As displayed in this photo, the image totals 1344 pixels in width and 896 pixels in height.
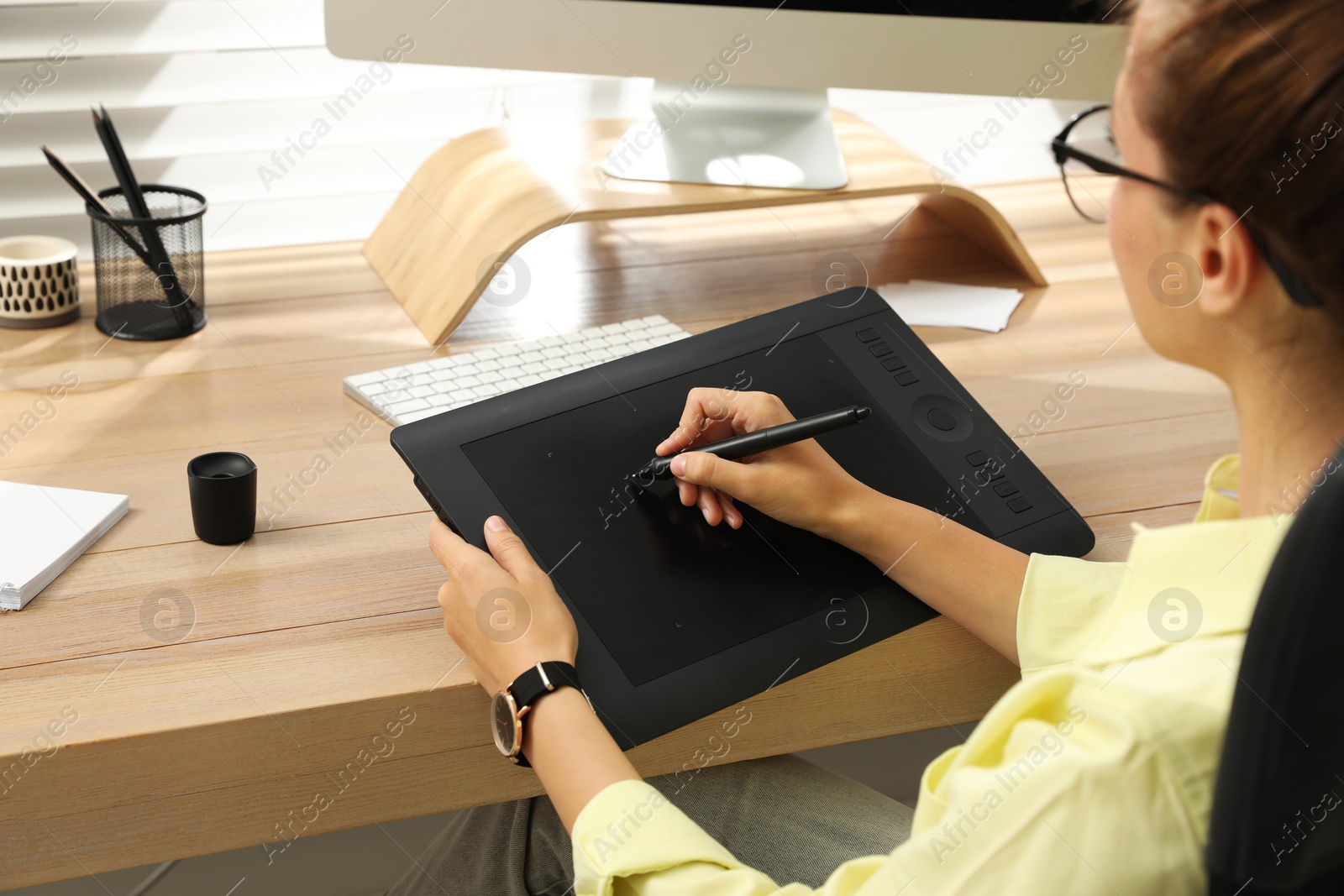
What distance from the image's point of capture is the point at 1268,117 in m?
0.49

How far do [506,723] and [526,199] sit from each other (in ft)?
1.99

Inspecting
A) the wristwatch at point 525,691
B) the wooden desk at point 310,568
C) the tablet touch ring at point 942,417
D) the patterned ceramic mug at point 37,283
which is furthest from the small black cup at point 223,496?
the tablet touch ring at point 942,417

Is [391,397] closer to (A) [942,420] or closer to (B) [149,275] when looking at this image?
(B) [149,275]

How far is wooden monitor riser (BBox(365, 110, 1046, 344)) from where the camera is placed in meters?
→ 1.11

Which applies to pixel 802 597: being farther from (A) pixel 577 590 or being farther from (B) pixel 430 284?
(B) pixel 430 284

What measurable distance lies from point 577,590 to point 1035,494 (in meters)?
0.39

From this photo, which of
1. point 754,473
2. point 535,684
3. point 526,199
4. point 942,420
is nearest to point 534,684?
point 535,684

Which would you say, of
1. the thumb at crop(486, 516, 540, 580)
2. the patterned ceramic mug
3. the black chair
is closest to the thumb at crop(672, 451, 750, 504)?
the thumb at crop(486, 516, 540, 580)

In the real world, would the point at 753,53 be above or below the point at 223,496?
above

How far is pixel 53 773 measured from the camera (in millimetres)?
629

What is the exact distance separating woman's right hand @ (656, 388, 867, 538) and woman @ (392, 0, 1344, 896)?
11 mm

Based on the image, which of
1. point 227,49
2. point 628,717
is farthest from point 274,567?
point 227,49

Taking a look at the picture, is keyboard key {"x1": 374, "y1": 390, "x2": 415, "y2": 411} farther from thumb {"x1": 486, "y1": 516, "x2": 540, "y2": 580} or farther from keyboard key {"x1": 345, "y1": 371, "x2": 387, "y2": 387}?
thumb {"x1": 486, "y1": 516, "x2": 540, "y2": 580}

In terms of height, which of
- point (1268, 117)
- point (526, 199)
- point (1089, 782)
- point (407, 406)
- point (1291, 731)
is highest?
point (1268, 117)
